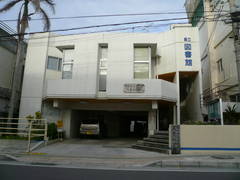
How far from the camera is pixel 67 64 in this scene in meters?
13.9

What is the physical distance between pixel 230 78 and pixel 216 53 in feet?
11.6

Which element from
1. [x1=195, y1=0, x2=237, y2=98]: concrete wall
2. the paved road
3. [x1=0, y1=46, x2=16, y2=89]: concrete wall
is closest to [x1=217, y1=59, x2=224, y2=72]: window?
[x1=195, y1=0, x2=237, y2=98]: concrete wall

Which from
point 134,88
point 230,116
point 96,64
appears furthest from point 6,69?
point 230,116

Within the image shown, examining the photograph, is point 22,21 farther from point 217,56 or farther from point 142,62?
point 217,56

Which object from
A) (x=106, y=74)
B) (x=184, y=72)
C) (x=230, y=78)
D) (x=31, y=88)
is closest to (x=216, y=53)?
(x=230, y=78)

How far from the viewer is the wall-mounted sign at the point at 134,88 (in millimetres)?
11602

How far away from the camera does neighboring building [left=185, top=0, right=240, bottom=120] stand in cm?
1350

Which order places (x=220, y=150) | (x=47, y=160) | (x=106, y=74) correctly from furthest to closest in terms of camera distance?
(x=106, y=74) → (x=220, y=150) → (x=47, y=160)

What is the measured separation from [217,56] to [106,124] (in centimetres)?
1207

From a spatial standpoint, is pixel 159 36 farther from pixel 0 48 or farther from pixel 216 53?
pixel 0 48

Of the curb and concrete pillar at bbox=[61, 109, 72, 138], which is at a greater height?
concrete pillar at bbox=[61, 109, 72, 138]

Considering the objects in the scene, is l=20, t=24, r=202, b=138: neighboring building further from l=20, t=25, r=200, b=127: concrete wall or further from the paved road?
the paved road

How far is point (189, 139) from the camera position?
8445 millimetres

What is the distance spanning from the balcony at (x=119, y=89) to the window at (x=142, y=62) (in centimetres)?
112
